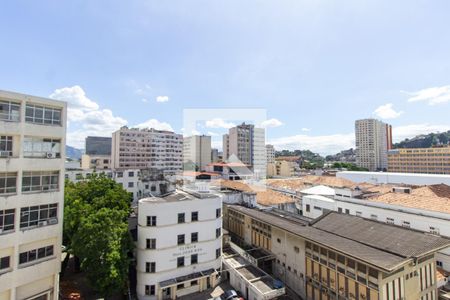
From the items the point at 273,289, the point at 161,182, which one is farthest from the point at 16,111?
the point at 161,182

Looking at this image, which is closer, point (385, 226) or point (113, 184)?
point (385, 226)

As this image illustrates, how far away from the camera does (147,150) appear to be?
7756 cm

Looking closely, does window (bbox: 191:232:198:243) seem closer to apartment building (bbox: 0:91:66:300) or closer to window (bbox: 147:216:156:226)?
window (bbox: 147:216:156:226)

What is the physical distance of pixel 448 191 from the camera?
2381cm

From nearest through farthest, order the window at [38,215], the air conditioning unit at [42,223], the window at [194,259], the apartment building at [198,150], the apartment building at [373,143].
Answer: the window at [38,215] < the air conditioning unit at [42,223] < the window at [194,259] < the apartment building at [198,150] < the apartment building at [373,143]

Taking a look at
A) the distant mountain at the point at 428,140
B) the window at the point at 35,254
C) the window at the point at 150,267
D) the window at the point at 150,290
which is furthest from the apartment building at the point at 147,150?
the distant mountain at the point at 428,140

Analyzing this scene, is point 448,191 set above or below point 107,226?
above

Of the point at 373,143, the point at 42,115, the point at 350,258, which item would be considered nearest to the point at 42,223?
the point at 42,115

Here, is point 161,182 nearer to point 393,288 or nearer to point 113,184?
point 113,184

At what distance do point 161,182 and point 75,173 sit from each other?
14.1m

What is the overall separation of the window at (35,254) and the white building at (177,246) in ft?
17.9

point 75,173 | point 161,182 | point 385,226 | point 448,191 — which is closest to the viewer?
point 385,226

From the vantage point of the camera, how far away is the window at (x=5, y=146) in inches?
545

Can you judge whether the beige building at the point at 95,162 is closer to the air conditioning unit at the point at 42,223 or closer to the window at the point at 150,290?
the air conditioning unit at the point at 42,223
